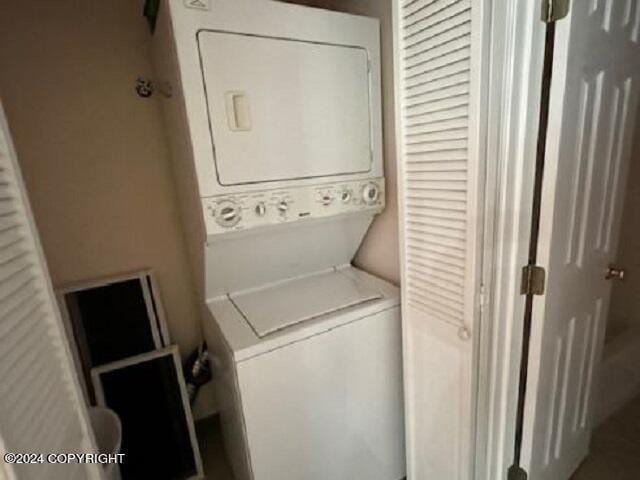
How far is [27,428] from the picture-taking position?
0.75 metres

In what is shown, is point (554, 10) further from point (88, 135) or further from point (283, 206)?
point (88, 135)

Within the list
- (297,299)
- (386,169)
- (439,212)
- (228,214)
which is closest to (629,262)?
(386,169)

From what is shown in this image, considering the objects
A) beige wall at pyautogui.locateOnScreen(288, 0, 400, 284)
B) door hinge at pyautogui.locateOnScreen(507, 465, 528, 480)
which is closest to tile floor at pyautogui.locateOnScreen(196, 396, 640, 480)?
door hinge at pyautogui.locateOnScreen(507, 465, 528, 480)

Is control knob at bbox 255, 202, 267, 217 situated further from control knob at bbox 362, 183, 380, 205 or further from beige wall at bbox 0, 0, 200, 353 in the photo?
beige wall at bbox 0, 0, 200, 353

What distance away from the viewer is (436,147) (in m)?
1.26

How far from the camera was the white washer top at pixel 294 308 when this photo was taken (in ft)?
4.75

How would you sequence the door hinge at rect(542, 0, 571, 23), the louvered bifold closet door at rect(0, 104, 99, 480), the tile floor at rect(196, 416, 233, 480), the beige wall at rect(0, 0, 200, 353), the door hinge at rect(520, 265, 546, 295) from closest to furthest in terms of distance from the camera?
the louvered bifold closet door at rect(0, 104, 99, 480), the door hinge at rect(542, 0, 571, 23), the door hinge at rect(520, 265, 546, 295), the beige wall at rect(0, 0, 200, 353), the tile floor at rect(196, 416, 233, 480)

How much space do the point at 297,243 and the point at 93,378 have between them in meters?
1.40

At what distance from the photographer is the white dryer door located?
54.2 inches

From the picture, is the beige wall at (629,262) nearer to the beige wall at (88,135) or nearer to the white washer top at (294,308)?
the white washer top at (294,308)

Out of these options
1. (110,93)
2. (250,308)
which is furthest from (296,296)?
(110,93)

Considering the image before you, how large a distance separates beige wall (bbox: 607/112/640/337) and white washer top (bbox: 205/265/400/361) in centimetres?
208

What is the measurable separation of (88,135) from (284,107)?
1.17m

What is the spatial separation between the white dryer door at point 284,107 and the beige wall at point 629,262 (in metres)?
2.17
